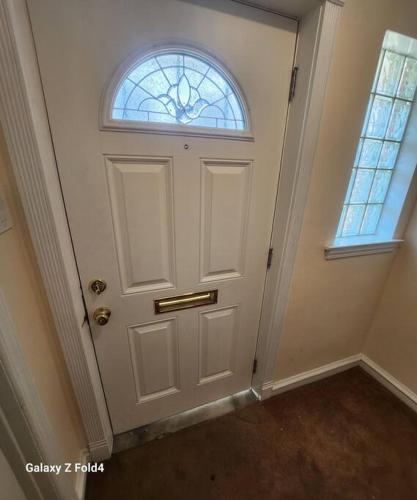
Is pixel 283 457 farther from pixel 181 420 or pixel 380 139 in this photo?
pixel 380 139

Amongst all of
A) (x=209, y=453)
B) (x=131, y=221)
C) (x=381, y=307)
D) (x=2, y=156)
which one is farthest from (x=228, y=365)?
(x=2, y=156)

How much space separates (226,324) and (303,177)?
2.90 ft

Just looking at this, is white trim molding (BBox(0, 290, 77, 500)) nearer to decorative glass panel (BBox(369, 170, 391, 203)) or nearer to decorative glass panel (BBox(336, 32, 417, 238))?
decorative glass panel (BBox(336, 32, 417, 238))

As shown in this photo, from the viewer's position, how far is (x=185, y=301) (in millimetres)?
1136

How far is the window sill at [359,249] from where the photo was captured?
50.2 inches

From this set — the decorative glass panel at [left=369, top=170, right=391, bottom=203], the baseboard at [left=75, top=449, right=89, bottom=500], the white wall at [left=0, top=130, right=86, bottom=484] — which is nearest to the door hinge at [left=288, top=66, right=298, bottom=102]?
the decorative glass panel at [left=369, top=170, right=391, bottom=203]

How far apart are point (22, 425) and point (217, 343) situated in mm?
913

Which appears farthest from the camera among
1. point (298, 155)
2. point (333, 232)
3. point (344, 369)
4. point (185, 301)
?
point (344, 369)

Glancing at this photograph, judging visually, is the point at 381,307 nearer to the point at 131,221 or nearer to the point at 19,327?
the point at 131,221

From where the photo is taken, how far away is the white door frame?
60 centimetres

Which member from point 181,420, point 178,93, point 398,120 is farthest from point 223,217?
point 181,420

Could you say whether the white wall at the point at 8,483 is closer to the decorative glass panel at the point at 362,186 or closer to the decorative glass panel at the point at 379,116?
the decorative glass panel at the point at 362,186

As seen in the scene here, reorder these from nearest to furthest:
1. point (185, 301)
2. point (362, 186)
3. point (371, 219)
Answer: point (185, 301), point (362, 186), point (371, 219)

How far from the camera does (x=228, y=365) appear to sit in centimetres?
143
